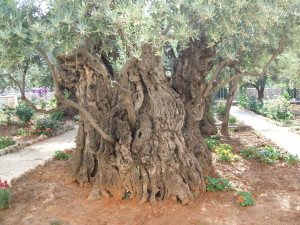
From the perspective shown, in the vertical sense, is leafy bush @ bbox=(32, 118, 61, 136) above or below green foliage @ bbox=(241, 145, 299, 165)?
above

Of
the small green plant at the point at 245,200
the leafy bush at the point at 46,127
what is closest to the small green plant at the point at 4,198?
the small green plant at the point at 245,200

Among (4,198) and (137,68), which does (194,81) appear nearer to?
(137,68)

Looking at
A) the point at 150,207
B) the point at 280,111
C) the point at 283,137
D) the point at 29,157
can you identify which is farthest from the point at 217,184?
the point at 280,111

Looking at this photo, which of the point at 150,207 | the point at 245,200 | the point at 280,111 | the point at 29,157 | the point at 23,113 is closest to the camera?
the point at 150,207

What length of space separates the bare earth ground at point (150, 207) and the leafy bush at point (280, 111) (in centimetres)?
976

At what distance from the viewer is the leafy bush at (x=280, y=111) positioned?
48.7 feet

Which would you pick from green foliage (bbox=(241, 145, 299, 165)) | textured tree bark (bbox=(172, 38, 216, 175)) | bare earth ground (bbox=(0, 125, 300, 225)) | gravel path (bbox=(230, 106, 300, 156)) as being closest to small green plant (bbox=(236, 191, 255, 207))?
bare earth ground (bbox=(0, 125, 300, 225))

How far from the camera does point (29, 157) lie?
7.74 m

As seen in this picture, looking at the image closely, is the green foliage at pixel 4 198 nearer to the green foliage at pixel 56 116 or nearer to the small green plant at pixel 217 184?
the small green plant at pixel 217 184

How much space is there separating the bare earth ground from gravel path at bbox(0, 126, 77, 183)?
55 cm

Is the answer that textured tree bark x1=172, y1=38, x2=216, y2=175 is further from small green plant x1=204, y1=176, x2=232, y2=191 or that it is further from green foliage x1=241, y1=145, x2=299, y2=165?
green foliage x1=241, y1=145, x2=299, y2=165

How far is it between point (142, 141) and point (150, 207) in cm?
100

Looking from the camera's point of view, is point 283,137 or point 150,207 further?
point 283,137

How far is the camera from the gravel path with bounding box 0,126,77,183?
630 centimetres
